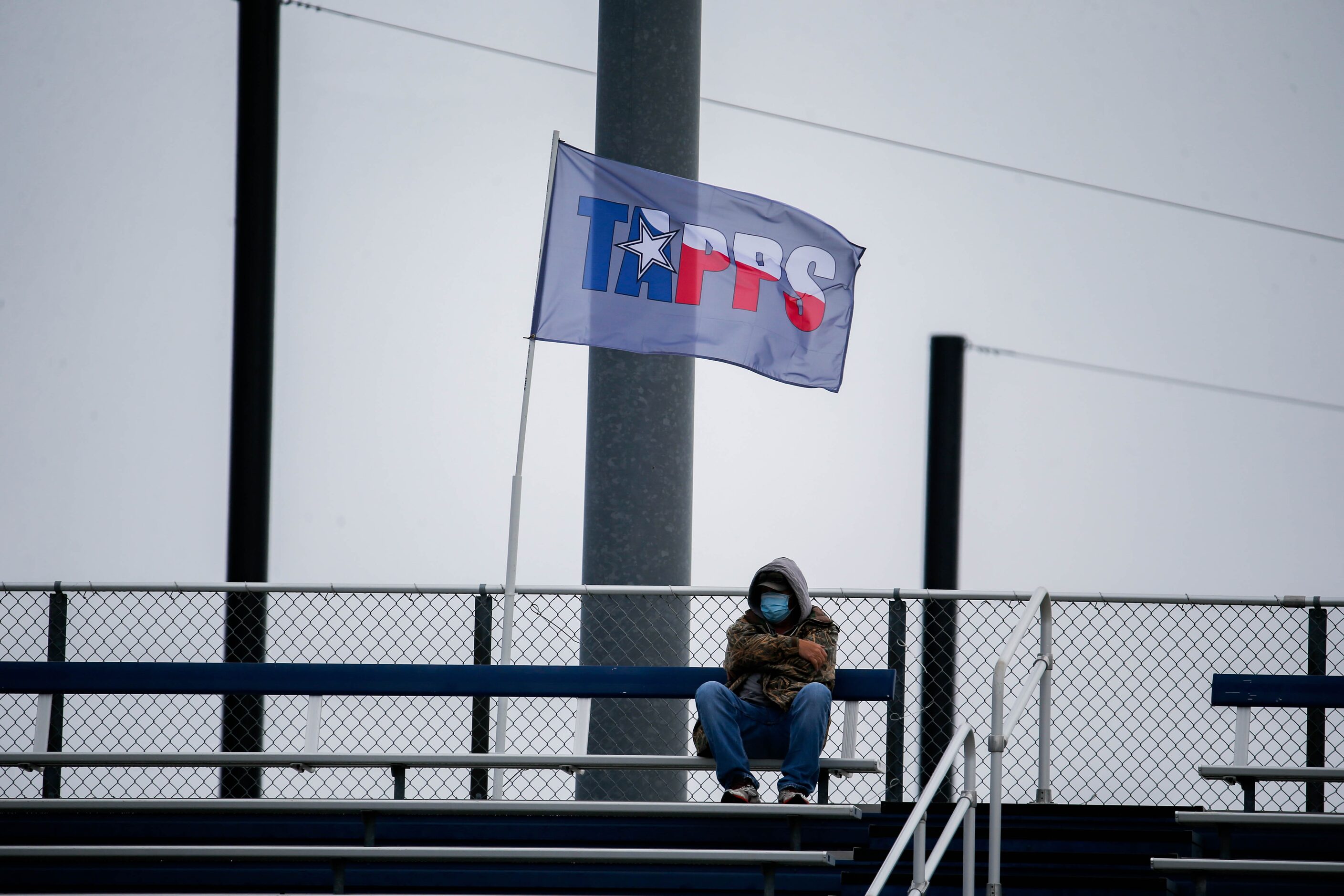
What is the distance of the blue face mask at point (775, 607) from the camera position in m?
6.09

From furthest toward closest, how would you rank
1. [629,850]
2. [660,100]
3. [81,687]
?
[660,100]
[81,687]
[629,850]

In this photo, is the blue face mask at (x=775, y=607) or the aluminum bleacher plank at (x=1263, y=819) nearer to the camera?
the aluminum bleacher plank at (x=1263, y=819)

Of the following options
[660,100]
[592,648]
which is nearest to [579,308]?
[660,100]

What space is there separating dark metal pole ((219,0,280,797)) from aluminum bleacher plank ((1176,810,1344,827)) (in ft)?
17.2

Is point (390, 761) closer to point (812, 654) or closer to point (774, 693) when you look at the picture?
point (774, 693)

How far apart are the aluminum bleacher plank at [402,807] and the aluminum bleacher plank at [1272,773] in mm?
1586

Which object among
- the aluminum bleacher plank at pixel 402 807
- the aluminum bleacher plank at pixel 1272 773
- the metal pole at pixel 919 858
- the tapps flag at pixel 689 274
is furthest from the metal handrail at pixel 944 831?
the tapps flag at pixel 689 274

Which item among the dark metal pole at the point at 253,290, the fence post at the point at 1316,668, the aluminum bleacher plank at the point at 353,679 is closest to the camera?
the aluminum bleacher plank at the point at 353,679

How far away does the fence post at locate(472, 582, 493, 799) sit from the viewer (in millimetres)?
6957

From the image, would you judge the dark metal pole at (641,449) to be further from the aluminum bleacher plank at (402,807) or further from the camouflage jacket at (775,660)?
the aluminum bleacher plank at (402,807)

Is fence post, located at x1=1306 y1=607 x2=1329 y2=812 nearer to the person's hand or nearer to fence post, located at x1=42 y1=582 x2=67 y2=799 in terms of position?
the person's hand

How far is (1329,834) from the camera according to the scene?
6.04 m

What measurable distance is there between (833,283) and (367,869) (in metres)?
4.32

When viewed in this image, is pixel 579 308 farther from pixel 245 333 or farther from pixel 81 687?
pixel 81 687
